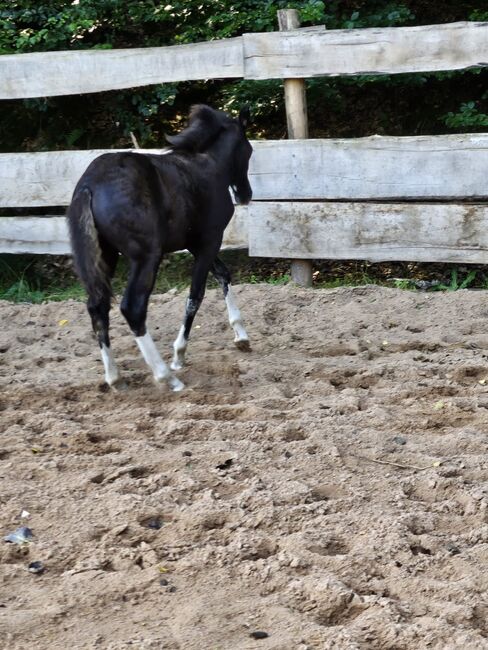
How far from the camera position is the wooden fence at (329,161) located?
6.71 metres

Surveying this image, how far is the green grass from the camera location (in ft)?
24.9

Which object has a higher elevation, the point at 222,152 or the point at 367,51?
the point at 367,51

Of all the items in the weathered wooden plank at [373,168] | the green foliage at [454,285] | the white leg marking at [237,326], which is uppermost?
the weathered wooden plank at [373,168]

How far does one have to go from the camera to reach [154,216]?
5027 millimetres

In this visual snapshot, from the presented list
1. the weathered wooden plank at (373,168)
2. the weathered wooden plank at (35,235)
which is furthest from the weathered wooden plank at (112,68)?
the weathered wooden plank at (35,235)

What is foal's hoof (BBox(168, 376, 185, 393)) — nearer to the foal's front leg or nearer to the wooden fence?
the foal's front leg

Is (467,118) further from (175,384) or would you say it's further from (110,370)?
(110,370)

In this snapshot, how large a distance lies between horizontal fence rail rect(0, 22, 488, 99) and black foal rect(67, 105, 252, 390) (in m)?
1.27

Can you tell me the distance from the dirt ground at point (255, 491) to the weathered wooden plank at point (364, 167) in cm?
119

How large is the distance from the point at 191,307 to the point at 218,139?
1091mm

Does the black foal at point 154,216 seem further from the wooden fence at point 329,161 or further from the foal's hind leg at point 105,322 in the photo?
the wooden fence at point 329,161

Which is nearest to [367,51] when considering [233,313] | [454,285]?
[454,285]

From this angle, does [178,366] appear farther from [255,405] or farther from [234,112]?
[234,112]

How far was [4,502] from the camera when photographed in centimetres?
370
